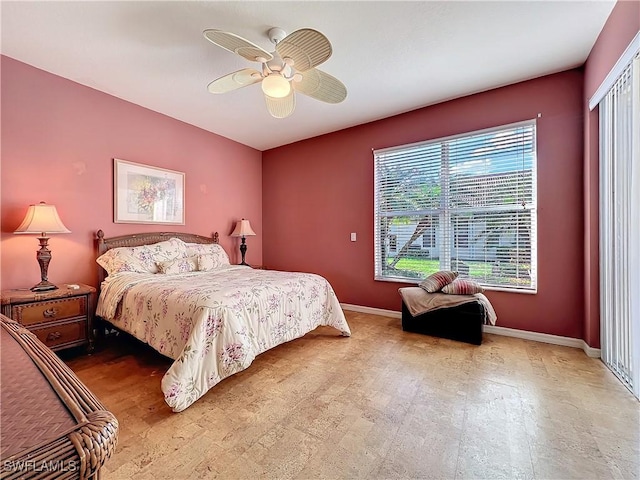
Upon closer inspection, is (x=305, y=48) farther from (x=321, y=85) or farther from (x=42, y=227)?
(x=42, y=227)

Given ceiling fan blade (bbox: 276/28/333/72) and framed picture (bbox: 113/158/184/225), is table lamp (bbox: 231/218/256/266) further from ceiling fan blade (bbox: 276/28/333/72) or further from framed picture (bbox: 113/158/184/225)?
ceiling fan blade (bbox: 276/28/333/72)

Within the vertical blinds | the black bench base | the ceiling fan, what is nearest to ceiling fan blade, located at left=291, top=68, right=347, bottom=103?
the ceiling fan

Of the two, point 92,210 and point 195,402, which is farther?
point 92,210

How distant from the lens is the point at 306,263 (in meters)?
4.61

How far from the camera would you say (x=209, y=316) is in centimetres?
190

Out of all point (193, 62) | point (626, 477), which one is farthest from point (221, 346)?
point (193, 62)

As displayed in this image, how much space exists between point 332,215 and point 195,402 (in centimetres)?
302

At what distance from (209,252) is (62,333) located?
5.36 ft

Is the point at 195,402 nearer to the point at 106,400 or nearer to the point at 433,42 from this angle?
the point at 106,400

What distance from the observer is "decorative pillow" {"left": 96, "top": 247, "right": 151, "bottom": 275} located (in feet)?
9.31

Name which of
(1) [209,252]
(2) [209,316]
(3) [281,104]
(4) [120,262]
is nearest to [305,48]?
(3) [281,104]

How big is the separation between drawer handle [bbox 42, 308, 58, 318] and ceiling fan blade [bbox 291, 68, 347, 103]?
107 inches

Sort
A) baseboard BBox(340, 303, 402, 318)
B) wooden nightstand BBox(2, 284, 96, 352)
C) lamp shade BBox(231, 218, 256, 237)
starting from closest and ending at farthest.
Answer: wooden nightstand BBox(2, 284, 96, 352), baseboard BBox(340, 303, 402, 318), lamp shade BBox(231, 218, 256, 237)

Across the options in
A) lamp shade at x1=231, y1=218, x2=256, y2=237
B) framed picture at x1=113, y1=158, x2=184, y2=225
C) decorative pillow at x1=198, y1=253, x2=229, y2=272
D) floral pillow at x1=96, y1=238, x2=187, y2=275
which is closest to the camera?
floral pillow at x1=96, y1=238, x2=187, y2=275
